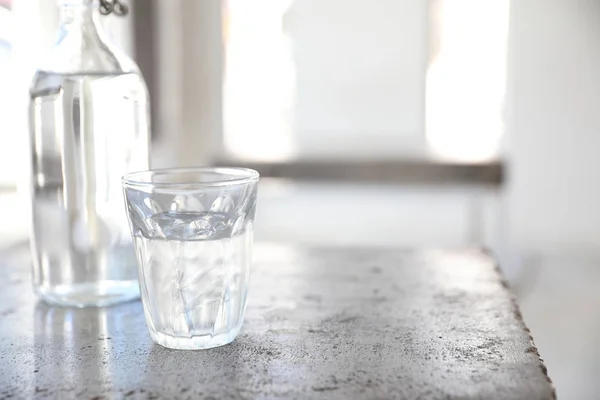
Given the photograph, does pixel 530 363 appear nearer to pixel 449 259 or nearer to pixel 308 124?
pixel 449 259

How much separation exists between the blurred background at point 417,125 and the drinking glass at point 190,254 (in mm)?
1290

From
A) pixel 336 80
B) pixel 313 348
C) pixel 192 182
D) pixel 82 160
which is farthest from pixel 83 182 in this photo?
pixel 336 80

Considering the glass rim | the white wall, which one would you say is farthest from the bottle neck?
the white wall

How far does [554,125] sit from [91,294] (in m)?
1.50


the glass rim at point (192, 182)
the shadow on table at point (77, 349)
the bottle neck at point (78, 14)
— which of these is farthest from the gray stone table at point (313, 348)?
the bottle neck at point (78, 14)

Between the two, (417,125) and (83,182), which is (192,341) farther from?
(417,125)

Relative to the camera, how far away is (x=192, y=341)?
0.49 m

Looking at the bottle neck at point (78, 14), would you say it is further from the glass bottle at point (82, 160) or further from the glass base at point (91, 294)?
the glass base at point (91, 294)

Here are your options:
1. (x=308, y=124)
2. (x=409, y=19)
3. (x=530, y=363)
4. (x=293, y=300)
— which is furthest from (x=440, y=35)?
(x=530, y=363)

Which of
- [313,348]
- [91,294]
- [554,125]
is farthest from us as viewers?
[554,125]

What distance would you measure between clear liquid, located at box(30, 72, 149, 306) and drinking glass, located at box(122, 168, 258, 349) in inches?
4.8

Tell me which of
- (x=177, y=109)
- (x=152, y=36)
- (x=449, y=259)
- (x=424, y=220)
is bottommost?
(x=424, y=220)

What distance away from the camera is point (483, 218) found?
6.26 feet

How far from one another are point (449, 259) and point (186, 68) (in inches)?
52.3
